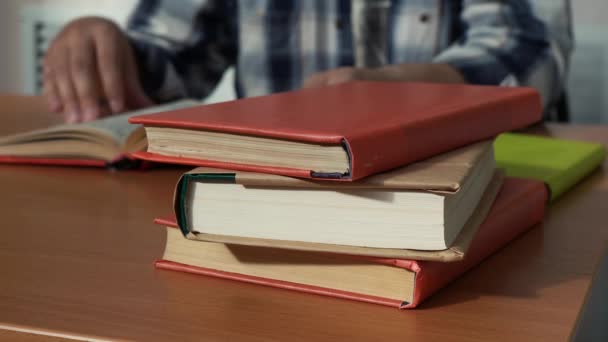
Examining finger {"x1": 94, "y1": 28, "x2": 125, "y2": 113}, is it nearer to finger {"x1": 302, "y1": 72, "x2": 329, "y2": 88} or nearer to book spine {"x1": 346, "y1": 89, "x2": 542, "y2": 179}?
finger {"x1": 302, "y1": 72, "x2": 329, "y2": 88}

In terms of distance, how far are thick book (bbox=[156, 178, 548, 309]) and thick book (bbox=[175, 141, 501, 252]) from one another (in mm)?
12

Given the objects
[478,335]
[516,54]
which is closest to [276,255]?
[478,335]

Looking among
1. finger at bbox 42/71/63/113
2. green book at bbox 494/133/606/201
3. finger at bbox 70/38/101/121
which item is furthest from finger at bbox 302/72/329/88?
finger at bbox 42/71/63/113

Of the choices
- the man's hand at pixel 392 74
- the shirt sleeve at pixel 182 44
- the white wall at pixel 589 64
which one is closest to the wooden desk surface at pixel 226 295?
the man's hand at pixel 392 74

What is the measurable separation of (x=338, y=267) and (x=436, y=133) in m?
0.10

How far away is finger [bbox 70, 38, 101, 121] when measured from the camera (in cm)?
115

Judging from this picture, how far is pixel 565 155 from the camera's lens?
722 mm

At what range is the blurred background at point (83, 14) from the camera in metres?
1.94

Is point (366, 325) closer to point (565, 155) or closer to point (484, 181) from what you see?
point (484, 181)

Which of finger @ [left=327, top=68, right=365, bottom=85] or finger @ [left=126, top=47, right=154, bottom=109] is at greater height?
finger @ [left=327, top=68, right=365, bottom=85]

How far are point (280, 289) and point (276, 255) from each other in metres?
0.02

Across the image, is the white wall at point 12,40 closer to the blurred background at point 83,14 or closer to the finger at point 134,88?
the blurred background at point 83,14

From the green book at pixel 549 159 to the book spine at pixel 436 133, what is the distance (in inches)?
2.4

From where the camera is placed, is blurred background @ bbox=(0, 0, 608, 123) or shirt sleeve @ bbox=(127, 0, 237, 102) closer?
shirt sleeve @ bbox=(127, 0, 237, 102)
